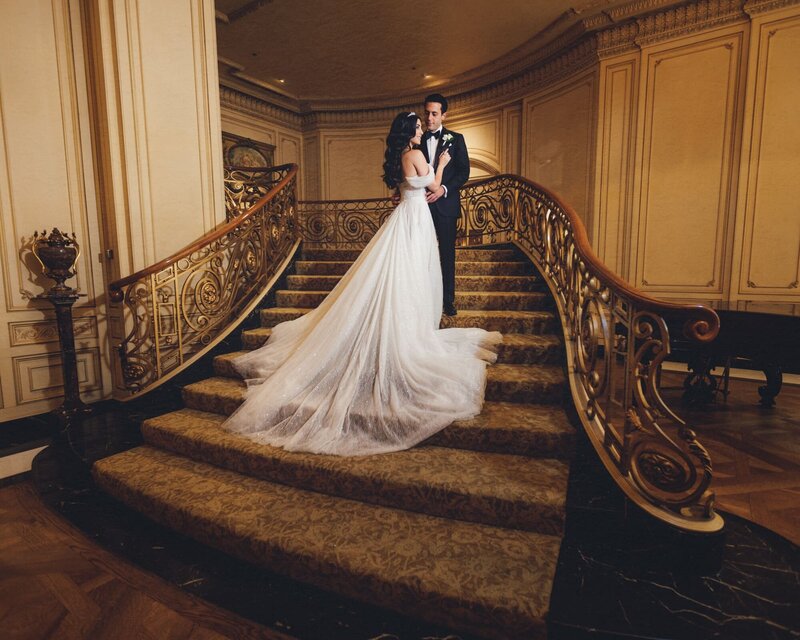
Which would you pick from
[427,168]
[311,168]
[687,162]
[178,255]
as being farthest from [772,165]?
[311,168]

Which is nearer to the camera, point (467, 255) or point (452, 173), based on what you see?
point (452, 173)

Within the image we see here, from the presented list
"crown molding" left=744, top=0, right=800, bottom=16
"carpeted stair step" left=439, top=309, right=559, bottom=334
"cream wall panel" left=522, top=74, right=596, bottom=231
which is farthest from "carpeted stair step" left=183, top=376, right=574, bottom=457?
"crown molding" left=744, top=0, right=800, bottom=16

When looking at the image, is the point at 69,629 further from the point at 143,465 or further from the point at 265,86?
the point at 265,86

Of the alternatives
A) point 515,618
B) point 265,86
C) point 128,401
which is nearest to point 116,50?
point 128,401

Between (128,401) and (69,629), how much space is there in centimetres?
185

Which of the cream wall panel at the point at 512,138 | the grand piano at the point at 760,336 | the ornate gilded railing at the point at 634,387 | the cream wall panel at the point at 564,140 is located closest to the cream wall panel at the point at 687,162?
the cream wall panel at the point at 564,140

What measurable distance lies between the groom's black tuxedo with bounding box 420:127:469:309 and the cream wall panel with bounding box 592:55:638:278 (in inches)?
140

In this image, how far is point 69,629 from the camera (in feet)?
5.20

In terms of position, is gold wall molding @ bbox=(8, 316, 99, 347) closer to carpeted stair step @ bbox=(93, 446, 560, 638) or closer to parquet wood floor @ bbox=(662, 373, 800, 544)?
carpeted stair step @ bbox=(93, 446, 560, 638)

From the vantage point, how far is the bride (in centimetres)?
228

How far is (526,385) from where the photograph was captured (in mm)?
2615

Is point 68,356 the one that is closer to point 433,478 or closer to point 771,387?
point 433,478

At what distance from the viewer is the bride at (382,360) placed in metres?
2.28

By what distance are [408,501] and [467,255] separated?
3.29 m
